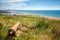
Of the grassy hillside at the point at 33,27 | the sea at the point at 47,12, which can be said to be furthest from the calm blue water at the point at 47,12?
the grassy hillside at the point at 33,27

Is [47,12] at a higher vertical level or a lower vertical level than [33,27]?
higher

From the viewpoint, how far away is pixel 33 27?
163 inches

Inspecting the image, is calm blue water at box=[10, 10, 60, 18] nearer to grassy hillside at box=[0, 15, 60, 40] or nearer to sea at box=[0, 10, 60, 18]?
sea at box=[0, 10, 60, 18]

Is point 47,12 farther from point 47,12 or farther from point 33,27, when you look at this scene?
point 33,27

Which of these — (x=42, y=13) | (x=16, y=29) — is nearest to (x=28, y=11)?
(x=42, y=13)

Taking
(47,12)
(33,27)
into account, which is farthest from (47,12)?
(33,27)

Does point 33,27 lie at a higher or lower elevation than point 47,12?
lower

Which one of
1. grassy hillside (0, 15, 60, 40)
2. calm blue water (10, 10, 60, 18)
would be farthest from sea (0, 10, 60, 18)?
grassy hillside (0, 15, 60, 40)

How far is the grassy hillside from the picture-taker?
3838 mm

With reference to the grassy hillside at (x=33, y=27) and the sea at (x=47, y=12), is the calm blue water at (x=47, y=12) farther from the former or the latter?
the grassy hillside at (x=33, y=27)

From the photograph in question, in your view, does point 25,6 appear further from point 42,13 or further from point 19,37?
point 19,37

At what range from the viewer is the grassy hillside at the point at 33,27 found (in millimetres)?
3838

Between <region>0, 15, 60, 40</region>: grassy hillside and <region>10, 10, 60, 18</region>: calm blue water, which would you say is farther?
Answer: <region>10, 10, 60, 18</region>: calm blue water

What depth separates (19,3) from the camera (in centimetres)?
440
